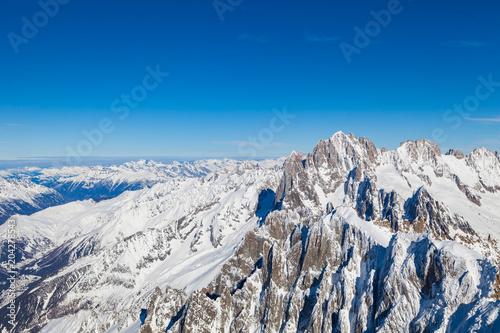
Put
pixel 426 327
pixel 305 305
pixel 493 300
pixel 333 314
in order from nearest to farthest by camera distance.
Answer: pixel 493 300
pixel 426 327
pixel 333 314
pixel 305 305

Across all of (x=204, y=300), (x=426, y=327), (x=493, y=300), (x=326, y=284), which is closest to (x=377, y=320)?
(x=426, y=327)

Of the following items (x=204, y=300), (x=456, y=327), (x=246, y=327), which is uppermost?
(x=456, y=327)

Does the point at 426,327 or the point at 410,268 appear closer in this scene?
the point at 426,327

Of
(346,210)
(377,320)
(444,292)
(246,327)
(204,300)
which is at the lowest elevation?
(246,327)

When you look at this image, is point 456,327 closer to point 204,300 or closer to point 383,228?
point 383,228

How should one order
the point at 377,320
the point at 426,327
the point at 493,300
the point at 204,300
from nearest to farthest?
the point at 493,300, the point at 426,327, the point at 377,320, the point at 204,300

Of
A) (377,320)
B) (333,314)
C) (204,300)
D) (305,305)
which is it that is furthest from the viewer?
(204,300)

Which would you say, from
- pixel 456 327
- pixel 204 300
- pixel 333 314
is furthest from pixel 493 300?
pixel 204 300

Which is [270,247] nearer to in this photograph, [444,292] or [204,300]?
[204,300]

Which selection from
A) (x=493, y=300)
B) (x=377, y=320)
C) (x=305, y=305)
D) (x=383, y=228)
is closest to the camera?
(x=493, y=300)

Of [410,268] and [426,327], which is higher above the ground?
[410,268]
